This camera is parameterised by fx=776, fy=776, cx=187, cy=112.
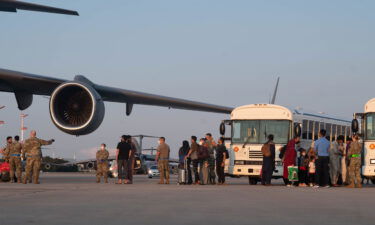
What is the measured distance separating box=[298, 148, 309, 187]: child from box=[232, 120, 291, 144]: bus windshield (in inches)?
28.2

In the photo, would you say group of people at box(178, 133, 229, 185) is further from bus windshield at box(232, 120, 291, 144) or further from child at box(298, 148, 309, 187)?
child at box(298, 148, 309, 187)

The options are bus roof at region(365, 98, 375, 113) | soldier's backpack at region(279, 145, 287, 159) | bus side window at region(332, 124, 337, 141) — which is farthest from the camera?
bus side window at region(332, 124, 337, 141)

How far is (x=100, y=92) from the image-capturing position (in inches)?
869

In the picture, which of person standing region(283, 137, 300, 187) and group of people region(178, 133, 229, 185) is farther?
group of people region(178, 133, 229, 185)

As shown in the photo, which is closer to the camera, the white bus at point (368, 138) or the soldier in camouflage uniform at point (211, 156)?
the white bus at point (368, 138)

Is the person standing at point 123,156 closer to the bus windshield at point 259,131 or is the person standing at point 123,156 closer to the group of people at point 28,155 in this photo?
the group of people at point 28,155

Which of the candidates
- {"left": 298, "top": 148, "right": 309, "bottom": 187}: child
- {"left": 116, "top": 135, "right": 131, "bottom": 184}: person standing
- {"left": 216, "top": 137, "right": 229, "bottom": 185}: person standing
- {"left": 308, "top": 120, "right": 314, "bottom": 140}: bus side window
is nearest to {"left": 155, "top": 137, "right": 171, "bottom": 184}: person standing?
{"left": 116, "top": 135, "right": 131, "bottom": 184}: person standing

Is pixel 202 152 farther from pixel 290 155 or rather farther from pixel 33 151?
pixel 33 151

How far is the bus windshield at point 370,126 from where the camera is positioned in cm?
2170

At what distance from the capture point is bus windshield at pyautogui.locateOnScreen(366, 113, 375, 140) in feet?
71.2

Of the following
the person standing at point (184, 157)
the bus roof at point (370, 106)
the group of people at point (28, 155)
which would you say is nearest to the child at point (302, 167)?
the bus roof at point (370, 106)

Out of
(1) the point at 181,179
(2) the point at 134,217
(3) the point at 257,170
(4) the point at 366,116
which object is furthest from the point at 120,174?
(2) the point at 134,217

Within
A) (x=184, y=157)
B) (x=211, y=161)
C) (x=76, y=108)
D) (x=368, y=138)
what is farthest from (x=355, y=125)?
(x=76, y=108)

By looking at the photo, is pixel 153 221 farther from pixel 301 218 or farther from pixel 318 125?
pixel 318 125
